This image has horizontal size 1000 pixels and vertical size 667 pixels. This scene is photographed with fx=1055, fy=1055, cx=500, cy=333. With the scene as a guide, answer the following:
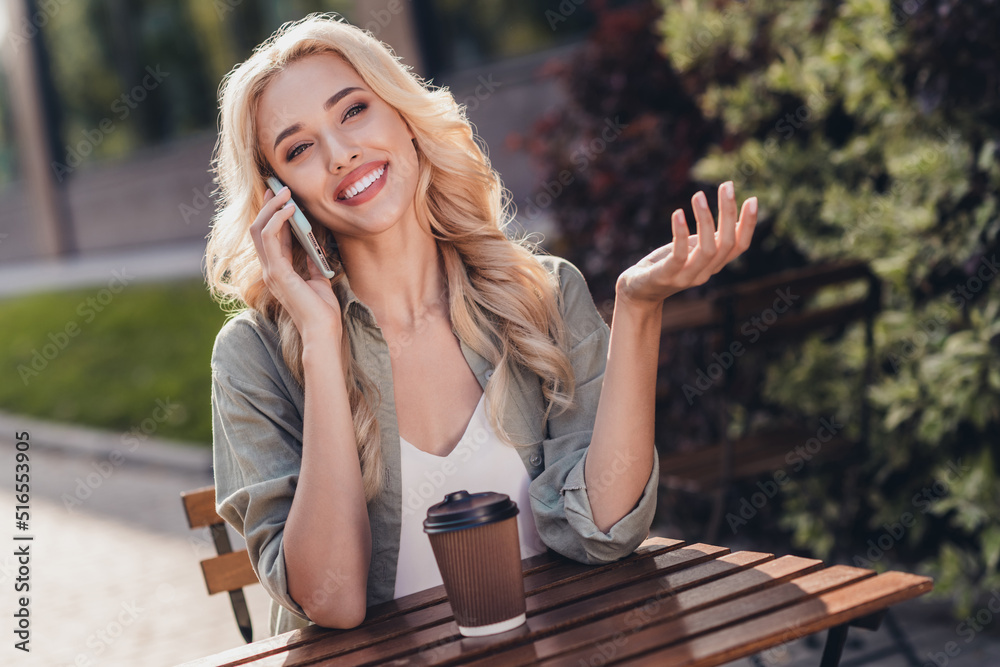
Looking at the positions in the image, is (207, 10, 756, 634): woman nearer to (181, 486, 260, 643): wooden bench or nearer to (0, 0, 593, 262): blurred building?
(181, 486, 260, 643): wooden bench

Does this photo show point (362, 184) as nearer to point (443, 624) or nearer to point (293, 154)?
point (293, 154)

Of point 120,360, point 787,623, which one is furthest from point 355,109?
point 120,360

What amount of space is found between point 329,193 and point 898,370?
2.74m

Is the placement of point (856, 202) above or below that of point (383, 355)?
below

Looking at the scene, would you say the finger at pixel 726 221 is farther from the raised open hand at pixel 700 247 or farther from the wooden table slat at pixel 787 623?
the wooden table slat at pixel 787 623

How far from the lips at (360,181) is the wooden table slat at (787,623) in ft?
3.90

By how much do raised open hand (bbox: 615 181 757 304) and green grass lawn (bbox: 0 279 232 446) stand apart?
7.11 meters

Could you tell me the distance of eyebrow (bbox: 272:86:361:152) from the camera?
7.52ft

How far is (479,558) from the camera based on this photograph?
163cm

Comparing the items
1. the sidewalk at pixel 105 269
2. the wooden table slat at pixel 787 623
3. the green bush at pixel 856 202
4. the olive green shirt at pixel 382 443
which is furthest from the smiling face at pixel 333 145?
the sidewalk at pixel 105 269

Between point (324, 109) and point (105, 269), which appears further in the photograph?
point (105, 269)

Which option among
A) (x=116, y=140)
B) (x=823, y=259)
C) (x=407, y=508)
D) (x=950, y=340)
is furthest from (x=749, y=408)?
(x=116, y=140)

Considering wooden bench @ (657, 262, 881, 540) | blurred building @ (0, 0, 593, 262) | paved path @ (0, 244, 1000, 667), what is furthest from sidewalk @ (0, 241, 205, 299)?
wooden bench @ (657, 262, 881, 540)

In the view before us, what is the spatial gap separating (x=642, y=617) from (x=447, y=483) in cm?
71
